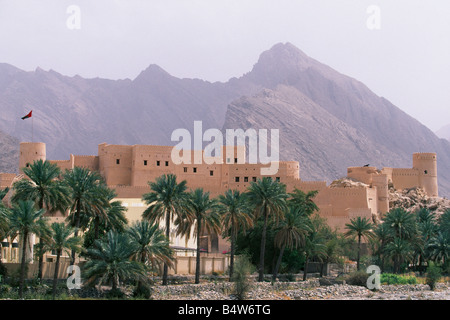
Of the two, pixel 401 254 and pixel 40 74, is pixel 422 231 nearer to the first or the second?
pixel 401 254

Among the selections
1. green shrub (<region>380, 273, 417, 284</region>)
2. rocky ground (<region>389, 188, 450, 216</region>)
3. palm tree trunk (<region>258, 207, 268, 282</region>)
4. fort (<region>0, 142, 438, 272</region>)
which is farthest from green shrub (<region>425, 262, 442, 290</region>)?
rocky ground (<region>389, 188, 450, 216</region>)

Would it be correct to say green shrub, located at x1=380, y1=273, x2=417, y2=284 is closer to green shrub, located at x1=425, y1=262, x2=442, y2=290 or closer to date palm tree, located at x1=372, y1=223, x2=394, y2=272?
green shrub, located at x1=425, y1=262, x2=442, y2=290

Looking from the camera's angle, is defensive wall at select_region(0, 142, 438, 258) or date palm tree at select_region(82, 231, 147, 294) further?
defensive wall at select_region(0, 142, 438, 258)

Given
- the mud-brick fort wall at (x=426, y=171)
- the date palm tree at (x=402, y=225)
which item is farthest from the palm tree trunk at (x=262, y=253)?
the mud-brick fort wall at (x=426, y=171)

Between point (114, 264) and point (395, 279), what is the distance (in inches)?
970

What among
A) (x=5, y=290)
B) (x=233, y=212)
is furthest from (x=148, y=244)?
(x=233, y=212)

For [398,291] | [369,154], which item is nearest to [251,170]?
[398,291]

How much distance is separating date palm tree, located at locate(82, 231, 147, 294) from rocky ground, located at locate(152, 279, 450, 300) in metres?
2.62

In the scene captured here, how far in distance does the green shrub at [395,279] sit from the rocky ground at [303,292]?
2.77ft

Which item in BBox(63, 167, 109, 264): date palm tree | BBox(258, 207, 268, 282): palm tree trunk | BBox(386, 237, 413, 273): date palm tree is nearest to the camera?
BBox(63, 167, 109, 264): date palm tree

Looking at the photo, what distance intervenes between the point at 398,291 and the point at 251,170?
22829mm

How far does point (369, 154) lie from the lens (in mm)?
147375

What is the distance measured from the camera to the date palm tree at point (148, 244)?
1483 inches

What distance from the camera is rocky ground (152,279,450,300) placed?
4022 centimetres
